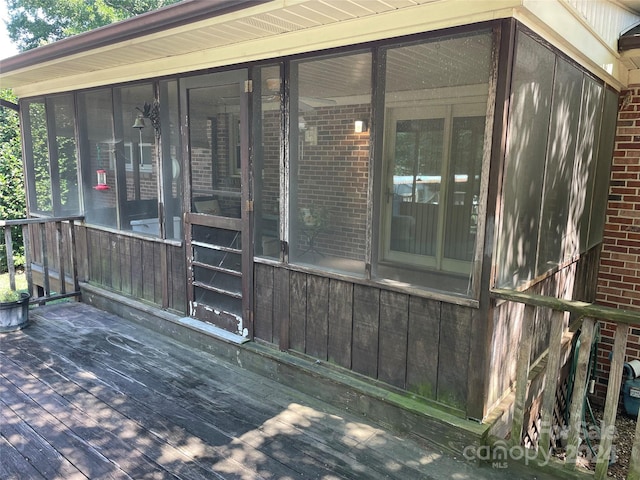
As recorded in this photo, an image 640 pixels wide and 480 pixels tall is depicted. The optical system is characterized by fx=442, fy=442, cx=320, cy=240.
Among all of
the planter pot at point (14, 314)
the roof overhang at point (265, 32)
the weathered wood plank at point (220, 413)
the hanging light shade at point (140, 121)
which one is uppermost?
the roof overhang at point (265, 32)

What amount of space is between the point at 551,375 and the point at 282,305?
1.73m

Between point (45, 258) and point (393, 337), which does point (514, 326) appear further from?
point (45, 258)

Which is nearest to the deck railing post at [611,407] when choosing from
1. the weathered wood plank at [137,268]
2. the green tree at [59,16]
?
the weathered wood plank at [137,268]

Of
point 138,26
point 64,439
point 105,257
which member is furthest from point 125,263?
point 138,26

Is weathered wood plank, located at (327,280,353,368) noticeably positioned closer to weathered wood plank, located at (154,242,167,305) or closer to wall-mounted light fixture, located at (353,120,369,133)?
wall-mounted light fixture, located at (353,120,369,133)

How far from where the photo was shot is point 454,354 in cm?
242

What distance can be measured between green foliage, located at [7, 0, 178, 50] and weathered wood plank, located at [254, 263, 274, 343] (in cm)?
1444

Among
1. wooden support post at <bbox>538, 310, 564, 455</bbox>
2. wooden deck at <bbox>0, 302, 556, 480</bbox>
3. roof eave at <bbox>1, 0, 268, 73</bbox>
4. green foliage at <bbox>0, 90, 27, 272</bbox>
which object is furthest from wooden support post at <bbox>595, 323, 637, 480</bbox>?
green foliage at <bbox>0, 90, 27, 272</bbox>

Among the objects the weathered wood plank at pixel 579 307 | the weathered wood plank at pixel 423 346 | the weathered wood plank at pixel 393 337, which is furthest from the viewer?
the weathered wood plank at pixel 393 337

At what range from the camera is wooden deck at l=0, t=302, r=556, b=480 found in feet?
7.37

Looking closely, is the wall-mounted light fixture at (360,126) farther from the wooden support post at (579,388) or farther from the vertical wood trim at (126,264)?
the vertical wood trim at (126,264)

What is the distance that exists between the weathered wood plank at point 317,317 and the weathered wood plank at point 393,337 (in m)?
0.43

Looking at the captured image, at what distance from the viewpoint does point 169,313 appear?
3973 millimetres

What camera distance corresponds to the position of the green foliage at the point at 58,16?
14.4 m
